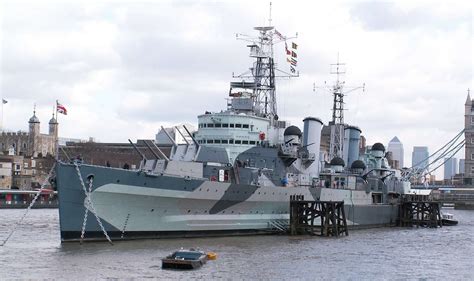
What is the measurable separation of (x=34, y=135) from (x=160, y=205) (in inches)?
4600

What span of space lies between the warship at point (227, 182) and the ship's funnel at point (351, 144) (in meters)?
4.84

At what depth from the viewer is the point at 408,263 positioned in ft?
114

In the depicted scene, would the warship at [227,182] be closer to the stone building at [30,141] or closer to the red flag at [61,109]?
the red flag at [61,109]

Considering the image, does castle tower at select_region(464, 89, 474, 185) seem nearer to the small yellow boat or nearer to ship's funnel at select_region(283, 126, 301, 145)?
ship's funnel at select_region(283, 126, 301, 145)

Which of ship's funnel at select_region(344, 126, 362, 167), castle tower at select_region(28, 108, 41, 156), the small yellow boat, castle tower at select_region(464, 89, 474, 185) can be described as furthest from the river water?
castle tower at select_region(464, 89, 474, 185)

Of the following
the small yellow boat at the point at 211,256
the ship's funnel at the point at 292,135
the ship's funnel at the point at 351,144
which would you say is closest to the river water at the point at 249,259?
the small yellow boat at the point at 211,256

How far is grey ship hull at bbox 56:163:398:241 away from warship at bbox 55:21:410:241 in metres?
0.05

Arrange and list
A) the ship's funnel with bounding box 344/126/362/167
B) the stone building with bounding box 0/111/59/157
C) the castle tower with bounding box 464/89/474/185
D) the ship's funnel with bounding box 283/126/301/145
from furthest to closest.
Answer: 1. the castle tower with bounding box 464/89/474/185
2. the stone building with bounding box 0/111/59/157
3. the ship's funnel with bounding box 344/126/362/167
4. the ship's funnel with bounding box 283/126/301/145

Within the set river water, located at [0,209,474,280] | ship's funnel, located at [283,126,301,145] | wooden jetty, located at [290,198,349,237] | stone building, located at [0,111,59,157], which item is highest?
stone building, located at [0,111,59,157]

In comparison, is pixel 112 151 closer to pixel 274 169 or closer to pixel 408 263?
pixel 274 169

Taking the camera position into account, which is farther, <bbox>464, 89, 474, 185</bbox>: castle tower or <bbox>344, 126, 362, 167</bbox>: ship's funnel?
<bbox>464, 89, 474, 185</bbox>: castle tower

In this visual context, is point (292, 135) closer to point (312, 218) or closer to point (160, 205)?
point (312, 218)

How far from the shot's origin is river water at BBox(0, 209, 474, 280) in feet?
93.1

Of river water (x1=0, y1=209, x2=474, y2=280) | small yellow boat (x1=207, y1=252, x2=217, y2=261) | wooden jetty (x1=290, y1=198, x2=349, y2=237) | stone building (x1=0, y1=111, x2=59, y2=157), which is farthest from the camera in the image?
stone building (x1=0, y1=111, x2=59, y2=157)
